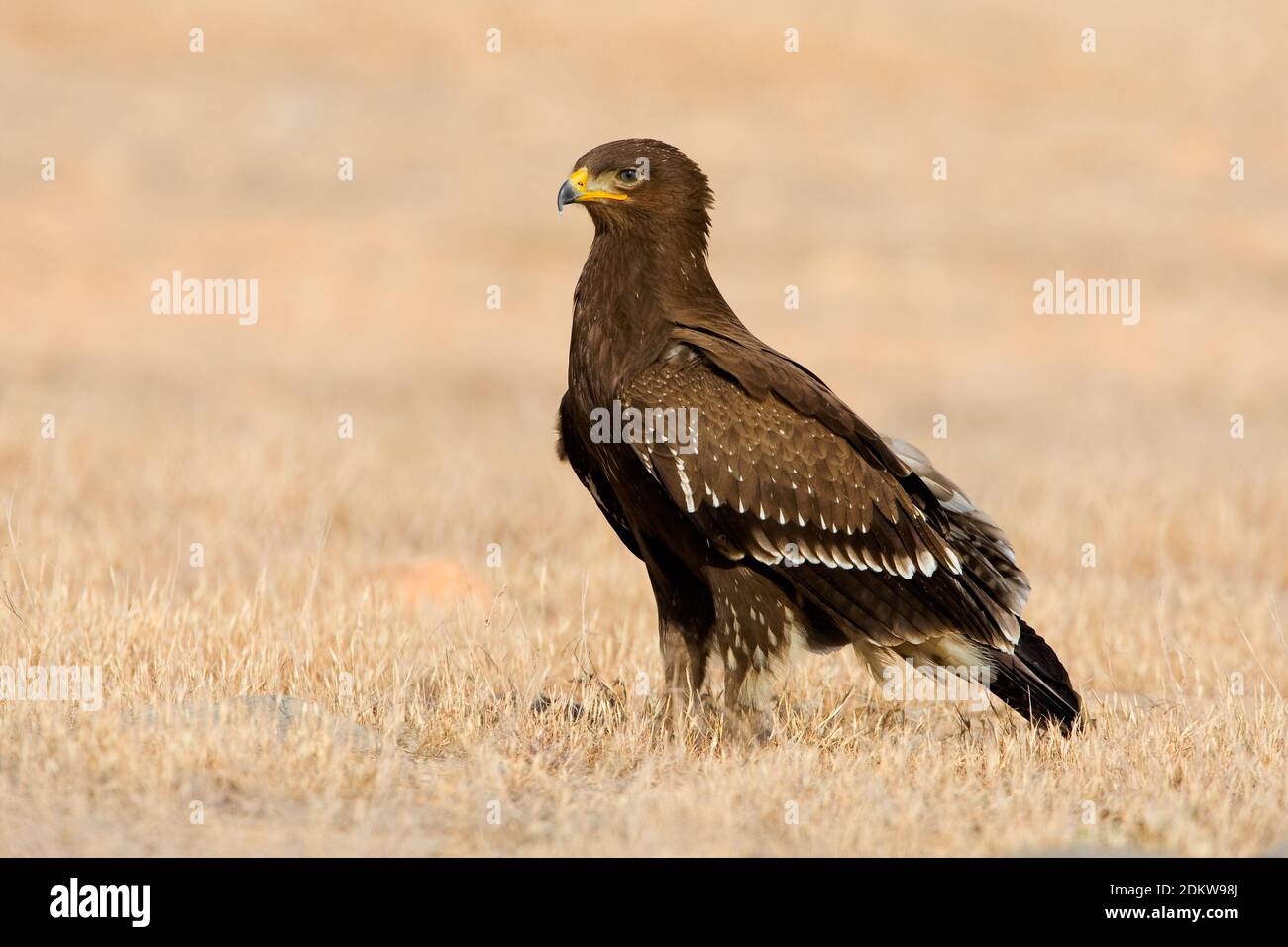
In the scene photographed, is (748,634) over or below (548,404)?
below

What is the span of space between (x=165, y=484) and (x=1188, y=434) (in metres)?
11.5

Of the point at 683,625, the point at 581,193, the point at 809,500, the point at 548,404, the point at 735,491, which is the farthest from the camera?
the point at 548,404

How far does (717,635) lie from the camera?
6.62 metres

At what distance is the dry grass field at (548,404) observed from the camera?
590 centimetres

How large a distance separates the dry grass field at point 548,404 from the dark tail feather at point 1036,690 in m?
0.16

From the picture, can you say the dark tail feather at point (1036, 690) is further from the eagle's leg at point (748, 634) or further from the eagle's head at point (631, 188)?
the eagle's head at point (631, 188)

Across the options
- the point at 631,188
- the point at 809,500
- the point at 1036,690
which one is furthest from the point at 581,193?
the point at 1036,690

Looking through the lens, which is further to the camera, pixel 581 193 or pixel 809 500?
pixel 581 193

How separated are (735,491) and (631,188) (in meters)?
1.35

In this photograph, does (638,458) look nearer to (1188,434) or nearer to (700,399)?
(700,399)

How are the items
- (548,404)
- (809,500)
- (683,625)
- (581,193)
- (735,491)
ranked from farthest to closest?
1. (548,404)
2. (683,625)
3. (581,193)
4. (809,500)
5. (735,491)

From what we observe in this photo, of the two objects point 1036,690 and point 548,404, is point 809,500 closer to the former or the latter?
point 1036,690

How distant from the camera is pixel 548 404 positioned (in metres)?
20.0

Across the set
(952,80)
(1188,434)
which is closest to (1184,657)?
(1188,434)
